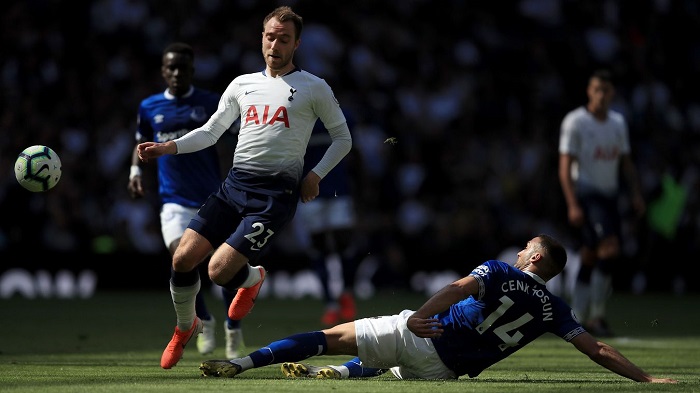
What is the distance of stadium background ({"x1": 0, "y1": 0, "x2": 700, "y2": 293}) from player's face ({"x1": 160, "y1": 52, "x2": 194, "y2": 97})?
7.32 m

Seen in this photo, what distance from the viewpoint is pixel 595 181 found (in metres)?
12.6

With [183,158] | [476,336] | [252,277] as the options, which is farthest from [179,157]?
[476,336]

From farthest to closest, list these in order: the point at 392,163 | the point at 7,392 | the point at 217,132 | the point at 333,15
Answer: the point at 333,15 < the point at 392,163 < the point at 217,132 < the point at 7,392

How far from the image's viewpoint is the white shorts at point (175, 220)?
31.8 feet

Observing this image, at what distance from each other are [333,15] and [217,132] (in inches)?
544

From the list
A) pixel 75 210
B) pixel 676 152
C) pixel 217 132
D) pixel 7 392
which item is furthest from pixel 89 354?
pixel 676 152

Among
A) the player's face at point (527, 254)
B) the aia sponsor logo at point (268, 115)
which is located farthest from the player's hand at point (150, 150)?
the player's face at point (527, 254)

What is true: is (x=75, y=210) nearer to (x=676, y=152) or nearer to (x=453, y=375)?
(x=676, y=152)

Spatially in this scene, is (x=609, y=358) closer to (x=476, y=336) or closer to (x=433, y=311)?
(x=476, y=336)

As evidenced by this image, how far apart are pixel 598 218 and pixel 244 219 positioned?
5838mm

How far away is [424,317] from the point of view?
6621mm

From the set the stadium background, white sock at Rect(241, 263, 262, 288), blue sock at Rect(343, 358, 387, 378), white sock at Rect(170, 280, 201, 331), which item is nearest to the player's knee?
white sock at Rect(170, 280, 201, 331)

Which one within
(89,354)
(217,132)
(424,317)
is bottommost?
(89,354)

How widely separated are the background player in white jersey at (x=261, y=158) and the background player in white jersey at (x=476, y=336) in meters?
0.85
